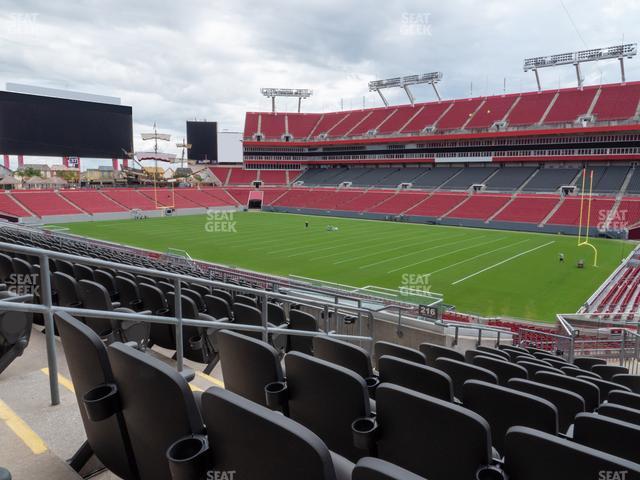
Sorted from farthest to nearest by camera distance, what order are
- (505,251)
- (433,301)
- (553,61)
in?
(553,61) → (505,251) → (433,301)

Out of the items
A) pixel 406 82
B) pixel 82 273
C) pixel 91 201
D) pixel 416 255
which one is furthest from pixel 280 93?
pixel 82 273

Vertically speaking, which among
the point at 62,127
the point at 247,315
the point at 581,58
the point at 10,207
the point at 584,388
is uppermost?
the point at 581,58

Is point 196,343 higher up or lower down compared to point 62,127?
lower down

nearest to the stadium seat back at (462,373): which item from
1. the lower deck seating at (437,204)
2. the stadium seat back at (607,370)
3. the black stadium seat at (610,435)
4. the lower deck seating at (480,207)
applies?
the black stadium seat at (610,435)

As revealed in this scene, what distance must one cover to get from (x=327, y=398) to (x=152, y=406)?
3.13 ft

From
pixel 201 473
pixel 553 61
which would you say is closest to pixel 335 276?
pixel 201 473

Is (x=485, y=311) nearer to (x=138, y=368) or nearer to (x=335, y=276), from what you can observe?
(x=335, y=276)

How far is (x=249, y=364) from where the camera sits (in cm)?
272

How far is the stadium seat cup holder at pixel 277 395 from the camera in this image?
8.27 ft

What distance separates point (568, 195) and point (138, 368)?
5508 cm

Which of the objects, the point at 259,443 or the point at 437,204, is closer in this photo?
the point at 259,443

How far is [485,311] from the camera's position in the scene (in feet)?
62.2

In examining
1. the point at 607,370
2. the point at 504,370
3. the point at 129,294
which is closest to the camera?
the point at 504,370

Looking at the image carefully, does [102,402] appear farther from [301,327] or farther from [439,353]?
[301,327]
